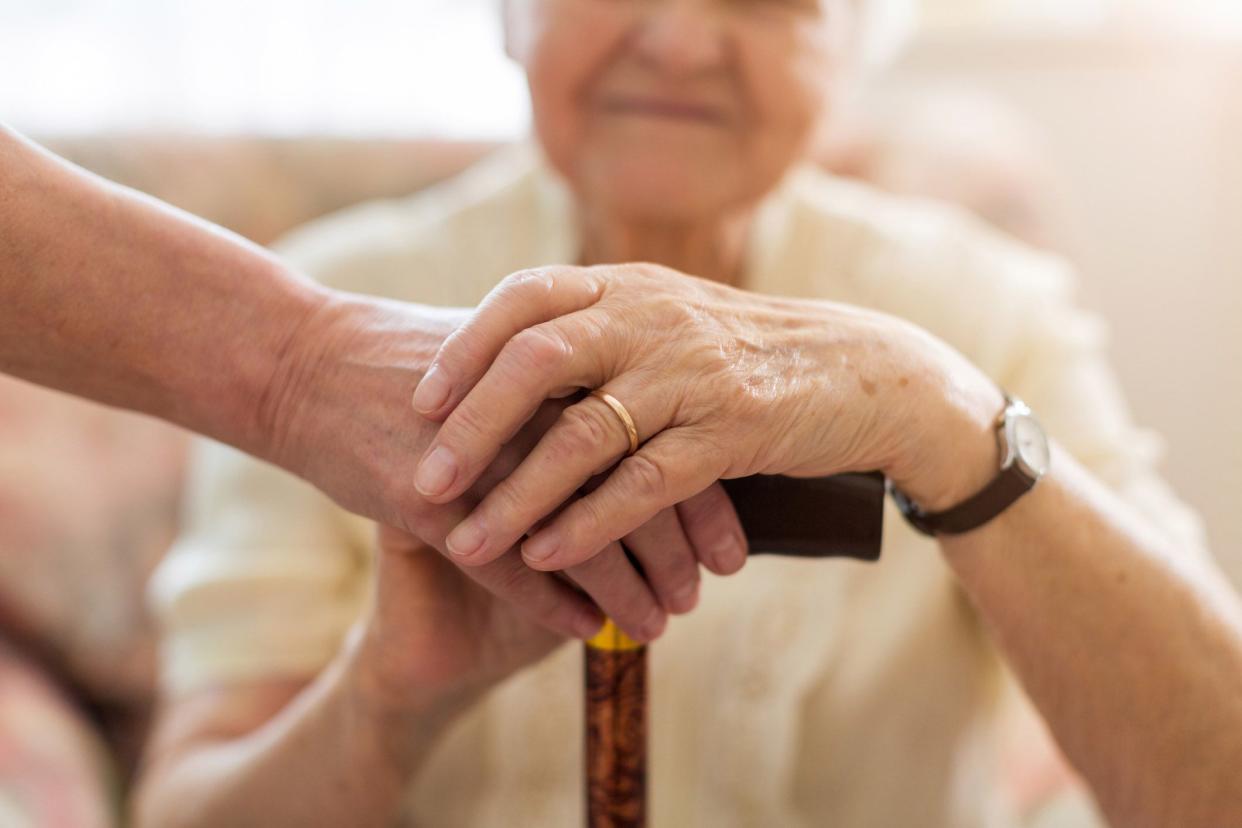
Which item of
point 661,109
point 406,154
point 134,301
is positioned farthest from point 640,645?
point 406,154

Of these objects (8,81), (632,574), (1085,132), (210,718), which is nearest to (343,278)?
(210,718)

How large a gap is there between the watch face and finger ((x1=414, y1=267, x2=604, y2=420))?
0.32 m

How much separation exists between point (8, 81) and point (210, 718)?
51.7 inches

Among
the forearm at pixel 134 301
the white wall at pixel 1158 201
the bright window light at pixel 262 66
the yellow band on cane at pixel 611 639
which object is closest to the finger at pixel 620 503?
the yellow band on cane at pixel 611 639

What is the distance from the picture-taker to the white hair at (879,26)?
1149 millimetres

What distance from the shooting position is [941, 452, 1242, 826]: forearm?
0.79 m

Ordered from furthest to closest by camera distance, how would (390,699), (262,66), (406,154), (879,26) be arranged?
(262,66), (406,154), (879,26), (390,699)

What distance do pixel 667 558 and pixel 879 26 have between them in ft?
2.56

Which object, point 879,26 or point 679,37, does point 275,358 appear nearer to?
point 679,37

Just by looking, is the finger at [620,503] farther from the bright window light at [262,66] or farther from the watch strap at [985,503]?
the bright window light at [262,66]

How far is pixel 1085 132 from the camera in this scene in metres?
2.34

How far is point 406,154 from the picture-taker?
165 cm

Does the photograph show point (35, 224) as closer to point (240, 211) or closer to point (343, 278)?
point (343, 278)

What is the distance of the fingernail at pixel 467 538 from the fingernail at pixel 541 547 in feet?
0.09
